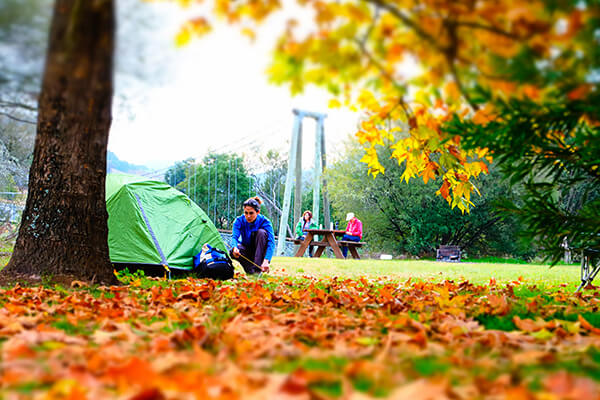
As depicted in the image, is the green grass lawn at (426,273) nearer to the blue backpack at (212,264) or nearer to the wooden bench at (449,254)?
the blue backpack at (212,264)

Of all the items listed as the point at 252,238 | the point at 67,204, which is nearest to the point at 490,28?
the point at 67,204

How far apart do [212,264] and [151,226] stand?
0.85 meters

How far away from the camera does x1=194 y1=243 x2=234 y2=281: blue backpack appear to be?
4738 millimetres

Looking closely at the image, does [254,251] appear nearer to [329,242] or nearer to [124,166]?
[124,166]

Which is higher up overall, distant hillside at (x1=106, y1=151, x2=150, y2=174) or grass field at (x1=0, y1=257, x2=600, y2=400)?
distant hillside at (x1=106, y1=151, x2=150, y2=174)

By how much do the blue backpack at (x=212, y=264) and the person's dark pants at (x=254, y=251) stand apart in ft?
1.53

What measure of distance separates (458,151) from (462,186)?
1.44 feet

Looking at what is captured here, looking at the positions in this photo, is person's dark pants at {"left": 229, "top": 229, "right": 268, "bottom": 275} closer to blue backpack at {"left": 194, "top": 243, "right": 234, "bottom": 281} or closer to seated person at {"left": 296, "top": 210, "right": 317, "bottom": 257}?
blue backpack at {"left": 194, "top": 243, "right": 234, "bottom": 281}

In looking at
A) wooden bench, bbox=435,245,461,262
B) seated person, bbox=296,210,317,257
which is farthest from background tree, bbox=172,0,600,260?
wooden bench, bbox=435,245,461,262

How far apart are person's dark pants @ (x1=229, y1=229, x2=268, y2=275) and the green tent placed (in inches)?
11.6

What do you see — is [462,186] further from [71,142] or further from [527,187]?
[71,142]

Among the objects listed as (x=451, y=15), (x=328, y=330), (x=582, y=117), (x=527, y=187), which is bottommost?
(x=328, y=330)

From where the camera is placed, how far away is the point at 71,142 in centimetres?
290

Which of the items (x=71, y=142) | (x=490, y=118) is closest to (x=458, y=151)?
(x=490, y=118)
